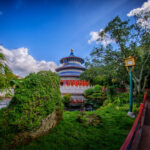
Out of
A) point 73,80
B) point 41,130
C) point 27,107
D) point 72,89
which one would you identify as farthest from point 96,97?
point 27,107

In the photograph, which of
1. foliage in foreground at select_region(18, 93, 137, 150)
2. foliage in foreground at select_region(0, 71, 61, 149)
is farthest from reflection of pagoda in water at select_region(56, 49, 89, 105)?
foliage in foreground at select_region(0, 71, 61, 149)

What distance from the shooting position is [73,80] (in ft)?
60.7

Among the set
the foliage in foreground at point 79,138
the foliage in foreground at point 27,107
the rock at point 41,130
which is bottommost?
the foliage in foreground at point 79,138

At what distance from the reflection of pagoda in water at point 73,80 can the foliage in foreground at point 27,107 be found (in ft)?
27.5

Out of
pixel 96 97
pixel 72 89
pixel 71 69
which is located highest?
pixel 71 69

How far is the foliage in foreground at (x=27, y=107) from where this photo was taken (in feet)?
8.45

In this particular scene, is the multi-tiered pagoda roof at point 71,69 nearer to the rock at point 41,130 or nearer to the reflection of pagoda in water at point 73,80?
the reflection of pagoda in water at point 73,80

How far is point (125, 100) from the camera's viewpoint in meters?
9.23

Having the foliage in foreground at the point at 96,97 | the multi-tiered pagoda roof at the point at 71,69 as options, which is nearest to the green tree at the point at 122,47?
the foliage in foreground at the point at 96,97

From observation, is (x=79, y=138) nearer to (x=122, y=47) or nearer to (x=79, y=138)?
(x=79, y=138)

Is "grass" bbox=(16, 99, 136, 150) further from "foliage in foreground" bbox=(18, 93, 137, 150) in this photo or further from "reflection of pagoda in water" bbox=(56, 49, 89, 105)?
"reflection of pagoda in water" bbox=(56, 49, 89, 105)

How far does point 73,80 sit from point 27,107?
15.8 m

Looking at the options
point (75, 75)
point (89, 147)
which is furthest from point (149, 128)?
point (75, 75)

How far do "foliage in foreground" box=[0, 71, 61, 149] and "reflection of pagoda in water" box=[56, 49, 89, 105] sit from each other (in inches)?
329
